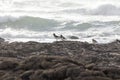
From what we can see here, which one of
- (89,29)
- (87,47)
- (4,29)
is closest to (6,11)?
(4,29)

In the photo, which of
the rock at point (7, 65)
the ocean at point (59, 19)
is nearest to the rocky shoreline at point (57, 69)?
the rock at point (7, 65)

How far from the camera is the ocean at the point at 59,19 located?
3659 cm

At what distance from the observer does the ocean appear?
36.6m

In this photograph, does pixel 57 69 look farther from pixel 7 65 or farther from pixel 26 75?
pixel 7 65

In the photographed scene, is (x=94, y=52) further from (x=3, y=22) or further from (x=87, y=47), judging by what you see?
(x=3, y=22)

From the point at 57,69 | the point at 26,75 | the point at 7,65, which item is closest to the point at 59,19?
the point at 7,65

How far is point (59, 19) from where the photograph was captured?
46281mm

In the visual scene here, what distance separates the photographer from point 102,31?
3791 cm


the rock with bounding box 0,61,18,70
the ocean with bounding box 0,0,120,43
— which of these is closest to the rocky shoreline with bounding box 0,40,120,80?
the rock with bounding box 0,61,18,70

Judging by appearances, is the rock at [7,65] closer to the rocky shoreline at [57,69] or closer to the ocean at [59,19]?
the rocky shoreline at [57,69]

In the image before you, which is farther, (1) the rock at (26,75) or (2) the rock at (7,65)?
(2) the rock at (7,65)

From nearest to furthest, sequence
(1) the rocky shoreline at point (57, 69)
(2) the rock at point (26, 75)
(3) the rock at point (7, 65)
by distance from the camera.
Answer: (1) the rocky shoreline at point (57, 69) → (2) the rock at point (26, 75) → (3) the rock at point (7, 65)

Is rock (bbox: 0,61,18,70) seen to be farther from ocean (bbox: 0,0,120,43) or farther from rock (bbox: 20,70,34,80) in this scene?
ocean (bbox: 0,0,120,43)

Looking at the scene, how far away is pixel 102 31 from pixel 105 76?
23.3 metres
